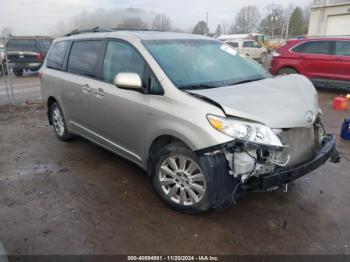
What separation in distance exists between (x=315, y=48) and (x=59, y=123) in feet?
25.8

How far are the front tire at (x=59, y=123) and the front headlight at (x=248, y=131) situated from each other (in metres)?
3.27

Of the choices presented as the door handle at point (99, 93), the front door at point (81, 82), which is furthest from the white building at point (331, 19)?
the door handle at point (99, 93)

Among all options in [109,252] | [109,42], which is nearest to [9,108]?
[109,42]

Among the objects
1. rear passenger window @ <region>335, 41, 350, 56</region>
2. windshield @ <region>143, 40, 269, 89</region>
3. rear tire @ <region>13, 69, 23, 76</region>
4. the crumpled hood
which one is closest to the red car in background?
rear passenger window @ <region>335, 41, 350, 56</region>

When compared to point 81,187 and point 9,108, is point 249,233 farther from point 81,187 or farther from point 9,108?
point 9,108

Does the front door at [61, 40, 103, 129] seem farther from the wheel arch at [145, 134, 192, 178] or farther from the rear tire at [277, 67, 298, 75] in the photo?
the rear tire at [277, 67, 298, 75]

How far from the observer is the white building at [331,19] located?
24.9 meters

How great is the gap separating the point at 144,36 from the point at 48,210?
2189 mm

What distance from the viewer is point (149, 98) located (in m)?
3.36

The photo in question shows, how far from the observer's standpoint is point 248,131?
274 centimetres

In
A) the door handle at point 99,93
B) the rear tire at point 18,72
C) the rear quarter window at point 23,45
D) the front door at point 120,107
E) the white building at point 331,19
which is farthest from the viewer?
the white building at point 331,19

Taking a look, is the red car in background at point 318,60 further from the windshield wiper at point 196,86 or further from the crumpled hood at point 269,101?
the windshield wiper at point 196,86

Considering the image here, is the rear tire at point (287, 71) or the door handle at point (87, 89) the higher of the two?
the door handle at point (87, 89)

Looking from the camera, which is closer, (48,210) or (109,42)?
(48,210)
